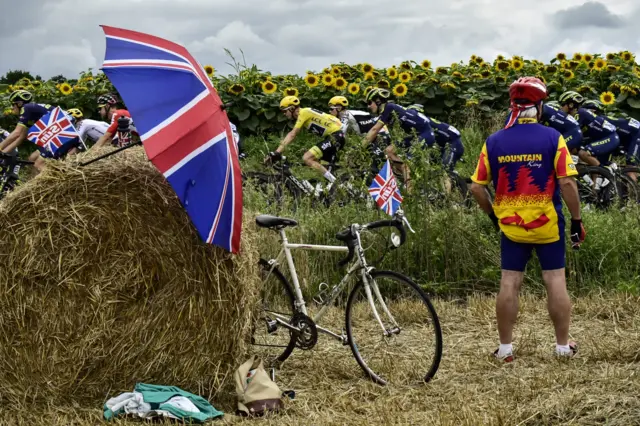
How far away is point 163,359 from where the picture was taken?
5.90m

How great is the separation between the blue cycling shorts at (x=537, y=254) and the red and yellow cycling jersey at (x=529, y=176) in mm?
59

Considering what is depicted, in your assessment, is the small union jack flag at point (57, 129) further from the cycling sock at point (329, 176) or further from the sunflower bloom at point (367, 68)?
the sunflower bloom at point (367, 68)

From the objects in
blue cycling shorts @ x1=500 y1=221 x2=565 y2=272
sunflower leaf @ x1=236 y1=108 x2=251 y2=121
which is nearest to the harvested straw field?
blue cycling shorts @ x1=500 y1=221 x2=565 y2=272

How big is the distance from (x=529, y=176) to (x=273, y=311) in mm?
2030

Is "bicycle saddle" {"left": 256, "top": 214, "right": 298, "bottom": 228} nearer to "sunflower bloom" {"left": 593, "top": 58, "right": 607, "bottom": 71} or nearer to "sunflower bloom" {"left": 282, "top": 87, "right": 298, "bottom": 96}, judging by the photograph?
"sunflower bloom" {"left": 282, "top": 87, "right": 298, "bottom": 96}

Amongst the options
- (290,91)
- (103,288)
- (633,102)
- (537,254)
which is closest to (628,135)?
(633,102)

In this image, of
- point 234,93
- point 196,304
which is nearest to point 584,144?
point 234,93

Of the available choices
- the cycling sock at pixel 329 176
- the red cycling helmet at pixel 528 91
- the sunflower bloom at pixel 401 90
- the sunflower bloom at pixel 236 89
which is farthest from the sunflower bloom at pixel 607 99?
the red cycling helmet at pixel 528 91

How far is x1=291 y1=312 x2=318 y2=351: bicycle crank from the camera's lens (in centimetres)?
653

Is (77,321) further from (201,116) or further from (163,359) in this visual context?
(201,116)

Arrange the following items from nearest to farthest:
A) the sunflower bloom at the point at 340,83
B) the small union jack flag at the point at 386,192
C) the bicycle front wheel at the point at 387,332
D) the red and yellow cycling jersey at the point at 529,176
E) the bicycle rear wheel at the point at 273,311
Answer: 1. the bicycle front wheel at the point at 387,332
2. the red and yellow cycling jersey at the point at 529,176
3. the bicycle rear wheel at the point at 273,311
4. the small union jack flag at the point at 386,192
5. the sunflower bloom at the point at 340,83

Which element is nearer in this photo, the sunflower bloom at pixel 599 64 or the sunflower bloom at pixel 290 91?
the sunflower bloom at pixel 290 91

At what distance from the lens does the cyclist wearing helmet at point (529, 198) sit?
21.4ft

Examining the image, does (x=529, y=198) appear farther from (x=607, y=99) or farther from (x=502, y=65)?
(x=502, y=65)
